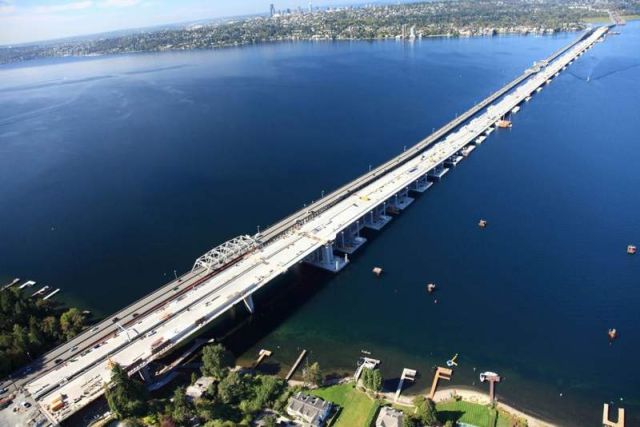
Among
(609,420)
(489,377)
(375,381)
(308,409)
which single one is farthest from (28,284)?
(609,420)

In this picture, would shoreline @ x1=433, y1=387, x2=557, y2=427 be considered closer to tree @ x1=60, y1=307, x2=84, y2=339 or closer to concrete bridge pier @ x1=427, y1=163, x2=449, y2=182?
tree @ x1=60, y1=307, x2=84, y2=339

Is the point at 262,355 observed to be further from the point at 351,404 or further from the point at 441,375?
the point at 441,375

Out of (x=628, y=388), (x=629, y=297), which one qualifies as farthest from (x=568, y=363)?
(x=629, y=297)

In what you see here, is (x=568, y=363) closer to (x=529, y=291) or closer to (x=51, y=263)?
(x=529, y=291)

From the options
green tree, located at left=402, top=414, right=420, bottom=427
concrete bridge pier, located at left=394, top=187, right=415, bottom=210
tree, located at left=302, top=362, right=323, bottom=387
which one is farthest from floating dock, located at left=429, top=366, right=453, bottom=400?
concrete bridge pier, located at left=394, top=187, right=415, bottom=210

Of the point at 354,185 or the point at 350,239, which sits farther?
the point at 354,185

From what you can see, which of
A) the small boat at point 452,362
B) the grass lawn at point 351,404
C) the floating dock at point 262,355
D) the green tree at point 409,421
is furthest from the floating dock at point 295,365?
the small boat at point 452,362
